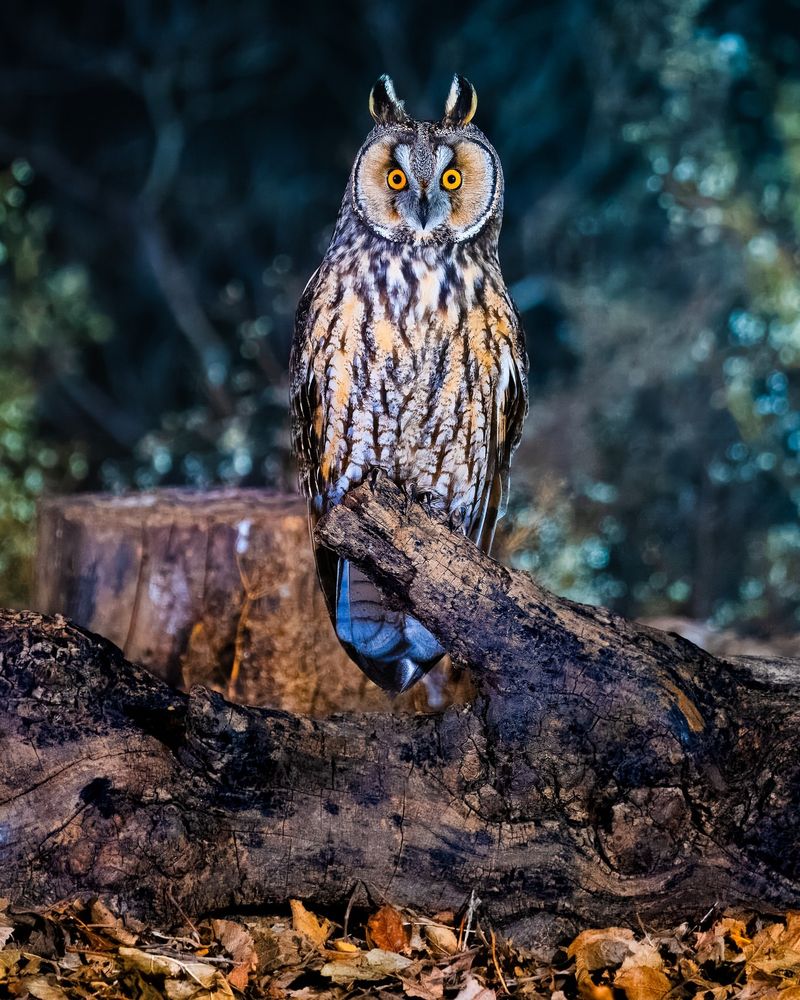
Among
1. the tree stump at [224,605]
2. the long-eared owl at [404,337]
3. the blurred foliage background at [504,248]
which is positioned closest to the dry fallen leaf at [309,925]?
the long-eared owl at [404,337]

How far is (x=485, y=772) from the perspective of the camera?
1.12 meters

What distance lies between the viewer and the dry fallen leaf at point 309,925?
42.3 inches

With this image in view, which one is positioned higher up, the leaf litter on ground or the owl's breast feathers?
the owl's breast feathers

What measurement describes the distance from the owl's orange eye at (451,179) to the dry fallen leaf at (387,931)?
91 cm

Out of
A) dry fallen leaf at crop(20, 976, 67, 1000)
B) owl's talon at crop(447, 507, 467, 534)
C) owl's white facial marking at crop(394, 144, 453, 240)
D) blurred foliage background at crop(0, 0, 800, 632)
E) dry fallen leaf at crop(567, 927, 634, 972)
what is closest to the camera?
dry fallen leaf at crop(20, 976, 67, 1000)

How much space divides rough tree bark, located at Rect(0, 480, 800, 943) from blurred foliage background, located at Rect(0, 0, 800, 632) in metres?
1.18

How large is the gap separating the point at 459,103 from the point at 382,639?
0.75m

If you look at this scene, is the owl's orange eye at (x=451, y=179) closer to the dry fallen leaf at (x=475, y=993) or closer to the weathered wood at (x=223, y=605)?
the weathered wood at (x=223, y=605)

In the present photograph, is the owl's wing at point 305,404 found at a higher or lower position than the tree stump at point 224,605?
higher

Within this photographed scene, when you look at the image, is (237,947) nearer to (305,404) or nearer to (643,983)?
(643,983)

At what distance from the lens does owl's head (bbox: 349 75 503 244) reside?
1.36m

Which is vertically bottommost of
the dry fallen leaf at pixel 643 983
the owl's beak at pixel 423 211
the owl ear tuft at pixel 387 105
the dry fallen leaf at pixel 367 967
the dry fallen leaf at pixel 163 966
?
the dry fallen leaf at pixel 163 966

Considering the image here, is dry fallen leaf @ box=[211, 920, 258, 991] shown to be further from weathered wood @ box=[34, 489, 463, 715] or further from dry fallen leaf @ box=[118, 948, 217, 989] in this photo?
weathered wood @ box=[34, 489, 463, 715]

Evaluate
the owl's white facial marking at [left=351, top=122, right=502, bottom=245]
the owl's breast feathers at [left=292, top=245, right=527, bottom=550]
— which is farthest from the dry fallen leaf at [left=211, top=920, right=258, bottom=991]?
the owl's white facial marking at [left=351, top=122, right=502, bottom=245]
